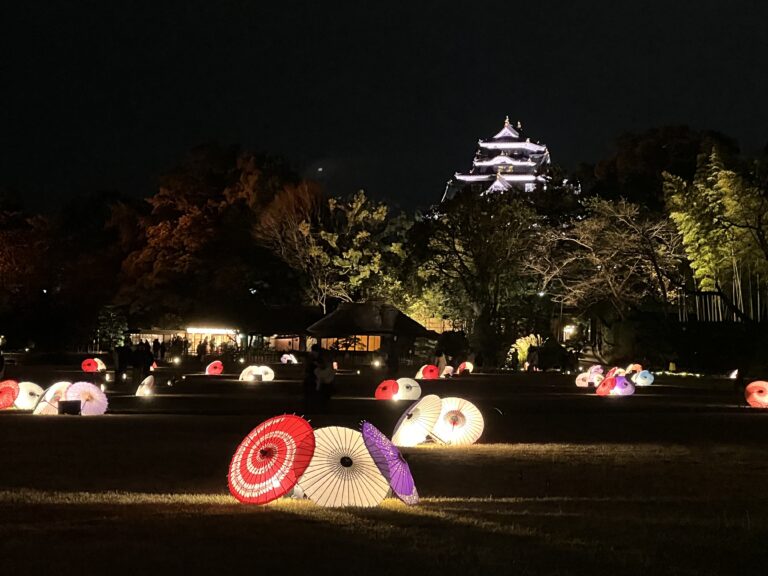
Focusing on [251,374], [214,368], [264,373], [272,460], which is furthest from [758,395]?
[214,368]

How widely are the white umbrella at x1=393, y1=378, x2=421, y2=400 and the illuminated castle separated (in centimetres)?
7580

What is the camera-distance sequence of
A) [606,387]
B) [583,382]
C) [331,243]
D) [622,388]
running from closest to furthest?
[622,388] → [606,387] → [583,382] → [331,243]

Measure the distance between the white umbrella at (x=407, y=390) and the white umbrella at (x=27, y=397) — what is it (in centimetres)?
912

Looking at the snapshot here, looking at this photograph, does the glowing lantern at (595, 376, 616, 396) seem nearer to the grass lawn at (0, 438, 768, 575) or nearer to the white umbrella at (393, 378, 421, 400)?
the white umbrella at (393, 378, 421, 400)

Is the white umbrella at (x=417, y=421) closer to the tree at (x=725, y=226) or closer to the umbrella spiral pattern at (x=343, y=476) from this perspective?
the umbrella spiral pattern at (x=343, y=476)

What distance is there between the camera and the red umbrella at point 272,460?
966 cm

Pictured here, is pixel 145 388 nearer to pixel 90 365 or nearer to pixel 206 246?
pixel 90 365

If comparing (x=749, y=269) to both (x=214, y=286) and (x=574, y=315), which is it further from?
(x=214, y=286)

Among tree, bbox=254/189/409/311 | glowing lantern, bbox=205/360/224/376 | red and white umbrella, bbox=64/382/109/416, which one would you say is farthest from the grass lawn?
tree, bbox=254/189/409/311

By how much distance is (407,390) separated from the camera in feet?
93.7

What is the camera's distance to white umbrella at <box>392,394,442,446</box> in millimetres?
15602

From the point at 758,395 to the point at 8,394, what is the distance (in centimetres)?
1765

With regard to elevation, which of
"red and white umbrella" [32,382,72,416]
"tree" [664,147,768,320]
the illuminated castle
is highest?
the illuminated castle

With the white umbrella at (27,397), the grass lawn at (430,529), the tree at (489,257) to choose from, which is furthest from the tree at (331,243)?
the grass lawn at (430,529)
